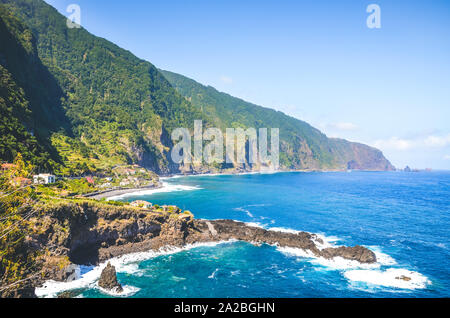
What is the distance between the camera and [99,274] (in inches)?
1688

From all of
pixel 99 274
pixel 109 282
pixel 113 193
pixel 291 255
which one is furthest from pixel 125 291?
pixel 113 193

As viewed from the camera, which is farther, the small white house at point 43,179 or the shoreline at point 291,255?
the small white house at point 43,179

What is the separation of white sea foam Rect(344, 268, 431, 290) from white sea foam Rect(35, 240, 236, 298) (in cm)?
3318

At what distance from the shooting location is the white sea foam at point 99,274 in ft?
122

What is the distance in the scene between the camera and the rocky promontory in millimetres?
42859

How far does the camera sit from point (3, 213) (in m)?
19.5

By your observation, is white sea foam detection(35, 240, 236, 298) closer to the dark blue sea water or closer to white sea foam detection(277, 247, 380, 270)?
the dark blue sea water

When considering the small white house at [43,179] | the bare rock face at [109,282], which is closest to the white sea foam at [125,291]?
the bare rock face at [109,282]

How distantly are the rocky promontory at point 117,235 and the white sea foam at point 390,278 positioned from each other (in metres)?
4.57

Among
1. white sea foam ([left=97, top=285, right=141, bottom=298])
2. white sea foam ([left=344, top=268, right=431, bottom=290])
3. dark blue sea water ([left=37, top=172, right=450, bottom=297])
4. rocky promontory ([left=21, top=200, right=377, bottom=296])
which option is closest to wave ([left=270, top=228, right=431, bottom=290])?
white sea foam ([left=344, top=268, right=431, bottom=290])

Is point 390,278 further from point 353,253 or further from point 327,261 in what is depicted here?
point 327,261

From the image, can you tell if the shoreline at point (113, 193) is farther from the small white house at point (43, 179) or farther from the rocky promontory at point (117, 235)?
the rocky promontory at point (117, 235)

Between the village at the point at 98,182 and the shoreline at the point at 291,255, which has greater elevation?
the village at the point at 98,182
